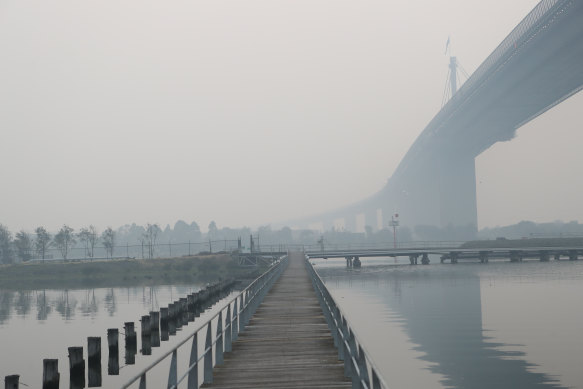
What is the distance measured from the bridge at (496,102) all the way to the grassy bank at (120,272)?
145 feet

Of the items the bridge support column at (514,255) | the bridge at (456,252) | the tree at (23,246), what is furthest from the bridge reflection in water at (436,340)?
the tree at (23,246)

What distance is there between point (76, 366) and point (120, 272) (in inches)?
2916

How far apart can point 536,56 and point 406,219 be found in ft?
356

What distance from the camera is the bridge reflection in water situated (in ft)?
69.2

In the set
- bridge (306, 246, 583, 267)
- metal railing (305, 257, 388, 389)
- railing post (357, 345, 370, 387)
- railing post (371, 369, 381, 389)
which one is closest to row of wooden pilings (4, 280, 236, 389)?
metal railing (305, 257, 388, 389)

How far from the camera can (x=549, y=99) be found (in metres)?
101

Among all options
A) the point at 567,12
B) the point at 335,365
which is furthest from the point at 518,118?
the point at 335,365

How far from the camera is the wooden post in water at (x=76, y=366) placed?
17.9 m

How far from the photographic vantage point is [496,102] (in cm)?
10038

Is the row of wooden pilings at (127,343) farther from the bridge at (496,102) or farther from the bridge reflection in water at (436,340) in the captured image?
the bridge at (496,102)

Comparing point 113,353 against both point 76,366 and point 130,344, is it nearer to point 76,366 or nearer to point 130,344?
point 130,344

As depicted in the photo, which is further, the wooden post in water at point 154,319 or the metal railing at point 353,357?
the wooden post in water at point 154,319

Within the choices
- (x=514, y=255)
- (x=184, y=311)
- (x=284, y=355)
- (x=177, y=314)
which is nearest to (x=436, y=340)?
(x=177, y=314)

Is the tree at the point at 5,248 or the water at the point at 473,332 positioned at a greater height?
the tree at the point at 5,248
